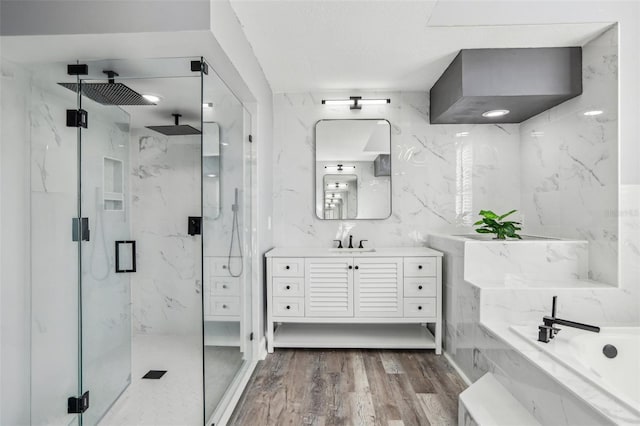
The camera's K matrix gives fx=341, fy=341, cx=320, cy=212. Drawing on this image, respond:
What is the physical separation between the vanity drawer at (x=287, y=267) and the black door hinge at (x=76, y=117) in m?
1.62

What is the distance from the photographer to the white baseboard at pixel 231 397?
187 centimetres

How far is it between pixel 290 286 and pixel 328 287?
0.32 metres

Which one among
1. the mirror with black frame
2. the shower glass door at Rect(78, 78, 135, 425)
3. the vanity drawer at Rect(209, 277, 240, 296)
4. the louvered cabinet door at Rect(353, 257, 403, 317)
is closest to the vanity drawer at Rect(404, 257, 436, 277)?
the louvered cabinet door at Rect(353, 257, 403, 317)

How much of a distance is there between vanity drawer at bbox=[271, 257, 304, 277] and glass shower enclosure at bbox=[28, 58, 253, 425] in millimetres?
265

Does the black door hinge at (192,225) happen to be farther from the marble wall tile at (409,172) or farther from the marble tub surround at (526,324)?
the marble tub surround at (526,324)

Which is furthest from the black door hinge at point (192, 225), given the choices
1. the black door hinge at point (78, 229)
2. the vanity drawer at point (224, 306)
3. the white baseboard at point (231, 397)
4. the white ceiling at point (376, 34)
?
the white ceiling at point (376, 34)

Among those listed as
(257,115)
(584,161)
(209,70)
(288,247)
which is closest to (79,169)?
(209,70)

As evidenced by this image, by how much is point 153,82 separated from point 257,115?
84 centimetres

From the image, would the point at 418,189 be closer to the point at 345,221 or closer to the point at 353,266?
the point at 345,221

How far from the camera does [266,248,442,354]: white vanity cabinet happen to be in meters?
2.84

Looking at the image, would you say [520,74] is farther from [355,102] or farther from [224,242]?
[224,242]

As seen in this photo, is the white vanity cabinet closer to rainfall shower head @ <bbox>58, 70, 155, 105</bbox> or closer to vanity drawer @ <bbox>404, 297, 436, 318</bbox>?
vanity drawer @ <bbox>404, 297, 436, 318</bbox>

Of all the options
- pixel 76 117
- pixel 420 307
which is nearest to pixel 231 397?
pixel 420 307

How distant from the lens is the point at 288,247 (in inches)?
134
